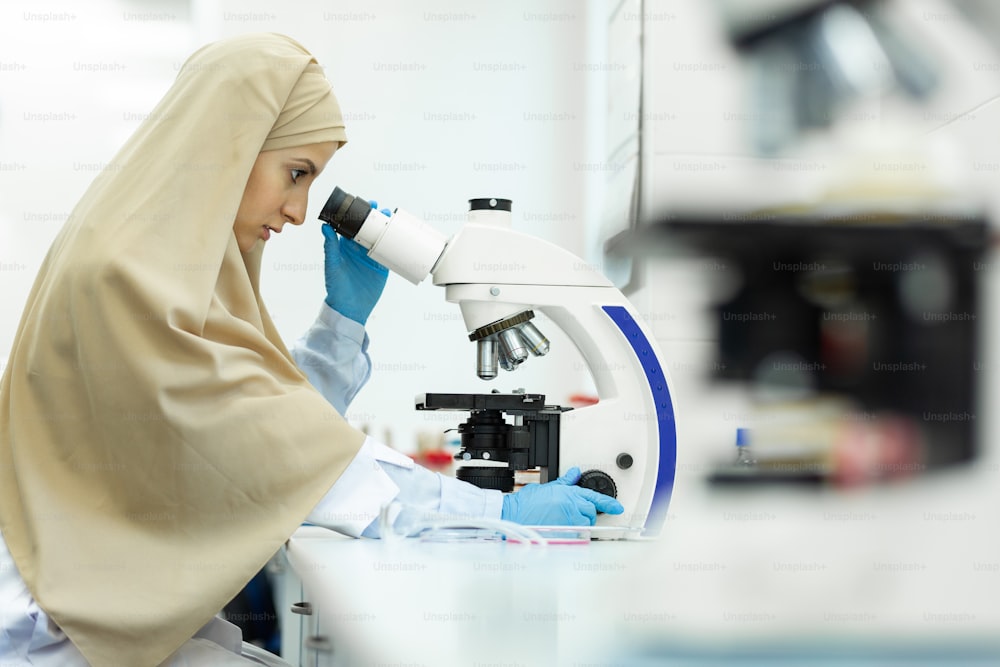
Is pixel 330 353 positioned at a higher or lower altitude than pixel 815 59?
lower

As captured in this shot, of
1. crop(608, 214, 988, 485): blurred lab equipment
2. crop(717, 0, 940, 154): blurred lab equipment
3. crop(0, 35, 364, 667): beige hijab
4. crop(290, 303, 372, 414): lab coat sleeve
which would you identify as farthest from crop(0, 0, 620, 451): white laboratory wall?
crop(0, 35, 364, 667): beige hijab

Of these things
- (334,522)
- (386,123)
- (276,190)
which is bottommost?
(334,522)

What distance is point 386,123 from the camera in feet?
11.0

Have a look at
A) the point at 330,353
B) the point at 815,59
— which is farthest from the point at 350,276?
the point at 815,59

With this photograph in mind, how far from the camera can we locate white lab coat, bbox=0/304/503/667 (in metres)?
1.18

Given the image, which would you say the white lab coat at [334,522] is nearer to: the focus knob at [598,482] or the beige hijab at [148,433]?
the beige hijab at [148,433]

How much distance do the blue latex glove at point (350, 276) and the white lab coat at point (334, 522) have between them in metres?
0.51

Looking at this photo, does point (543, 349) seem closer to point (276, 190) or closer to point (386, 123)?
point (276, 190)

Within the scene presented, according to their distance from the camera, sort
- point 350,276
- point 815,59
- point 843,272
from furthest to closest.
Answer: point 815,59 → point 843,272 → point 350,276

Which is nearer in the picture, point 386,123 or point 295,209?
point 295,209

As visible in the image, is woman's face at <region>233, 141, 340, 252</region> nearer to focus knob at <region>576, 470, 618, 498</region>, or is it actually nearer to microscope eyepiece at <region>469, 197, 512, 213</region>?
microscope eyepiece at <region>469, 197, 512, 213</region>

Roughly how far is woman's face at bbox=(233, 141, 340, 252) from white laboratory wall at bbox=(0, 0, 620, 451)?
1.71m

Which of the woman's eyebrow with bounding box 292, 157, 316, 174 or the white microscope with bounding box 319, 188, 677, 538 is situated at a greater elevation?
the woman's eyebrow with bounding box 292, 157, 316, 174

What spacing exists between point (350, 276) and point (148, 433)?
0.65 m
